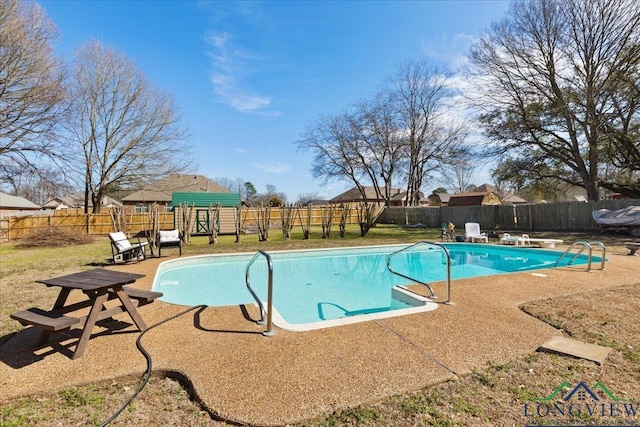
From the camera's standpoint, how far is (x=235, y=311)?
4.34 metres

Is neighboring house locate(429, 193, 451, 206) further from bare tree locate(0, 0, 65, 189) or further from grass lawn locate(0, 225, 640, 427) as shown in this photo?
grass lawn locate(0, 225, 640, 427)

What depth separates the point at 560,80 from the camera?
16.2 meters

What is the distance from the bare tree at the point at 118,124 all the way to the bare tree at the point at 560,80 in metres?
19.9

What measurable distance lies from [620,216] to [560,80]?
7.69 metres

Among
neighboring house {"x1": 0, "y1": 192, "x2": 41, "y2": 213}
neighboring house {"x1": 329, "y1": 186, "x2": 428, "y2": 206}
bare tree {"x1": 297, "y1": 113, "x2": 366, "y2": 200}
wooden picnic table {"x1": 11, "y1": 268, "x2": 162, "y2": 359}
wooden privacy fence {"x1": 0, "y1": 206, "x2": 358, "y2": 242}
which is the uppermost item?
bare tree {"x1": 297, "y1": 113, "x2": 366, "y2": 200}

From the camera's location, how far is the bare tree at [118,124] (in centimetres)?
1812

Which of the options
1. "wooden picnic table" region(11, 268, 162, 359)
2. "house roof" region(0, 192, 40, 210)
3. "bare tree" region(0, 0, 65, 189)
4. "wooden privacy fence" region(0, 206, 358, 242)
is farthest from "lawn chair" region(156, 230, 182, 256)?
"house roof" region(0, 192, 40, 210)

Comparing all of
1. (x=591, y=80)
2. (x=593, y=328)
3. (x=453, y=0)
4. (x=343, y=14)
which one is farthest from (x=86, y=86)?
(x=591, y=80)

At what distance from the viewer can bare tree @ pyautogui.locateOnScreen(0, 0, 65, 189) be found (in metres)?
10.3

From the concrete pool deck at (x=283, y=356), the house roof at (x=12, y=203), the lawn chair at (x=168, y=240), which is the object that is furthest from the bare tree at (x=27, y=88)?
the house roof at (x=12, y=203)

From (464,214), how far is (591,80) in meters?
9.30

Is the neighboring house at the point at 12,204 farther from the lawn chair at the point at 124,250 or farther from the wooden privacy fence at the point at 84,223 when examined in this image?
the lawn chair at the point at 124,250

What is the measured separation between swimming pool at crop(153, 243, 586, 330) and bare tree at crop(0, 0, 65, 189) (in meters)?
8.18

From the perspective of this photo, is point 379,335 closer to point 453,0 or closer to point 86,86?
point 453,0
